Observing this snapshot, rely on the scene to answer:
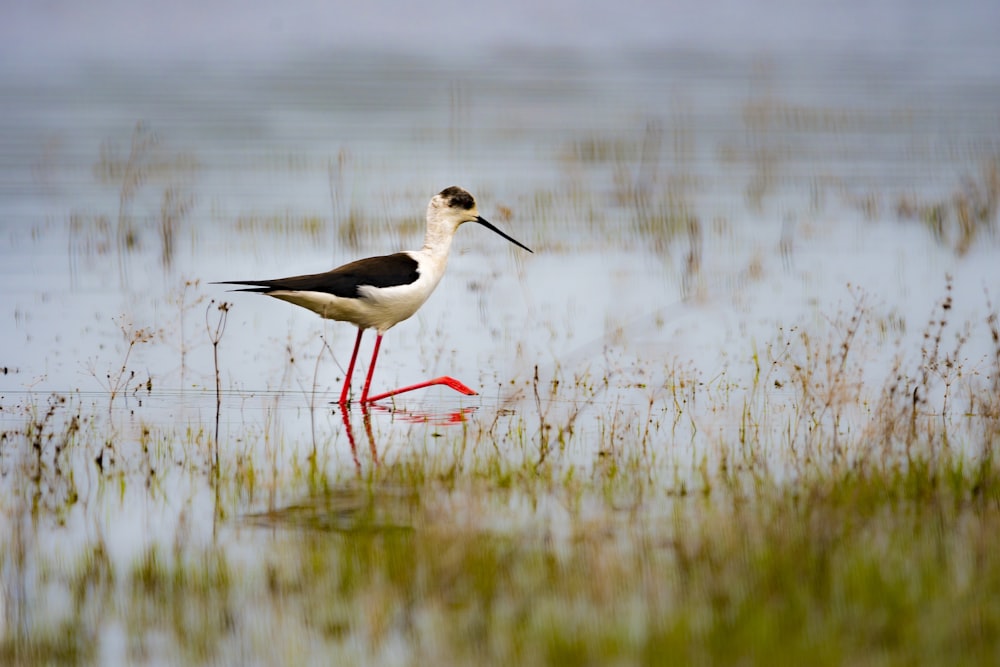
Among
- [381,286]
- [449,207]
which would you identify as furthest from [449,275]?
[381,286]

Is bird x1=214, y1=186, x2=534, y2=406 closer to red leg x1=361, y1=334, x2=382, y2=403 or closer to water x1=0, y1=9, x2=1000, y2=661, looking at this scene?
red leg x1=361, y1=334, x2=382, y2=403

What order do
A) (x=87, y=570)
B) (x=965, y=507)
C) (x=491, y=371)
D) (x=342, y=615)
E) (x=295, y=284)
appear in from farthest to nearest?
(x=491, y=371)
(x=295, y=284)
(x=965, y=507)
(x=87, y=570)
(x=342, y=615)

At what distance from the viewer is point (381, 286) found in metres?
8.47

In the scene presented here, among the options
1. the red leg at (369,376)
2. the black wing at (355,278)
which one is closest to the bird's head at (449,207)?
the black wing at (355,278)

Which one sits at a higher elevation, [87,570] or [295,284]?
[295,284]

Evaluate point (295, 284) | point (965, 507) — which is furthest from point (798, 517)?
point (295, 284)

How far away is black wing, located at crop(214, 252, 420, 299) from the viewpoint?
824 cm

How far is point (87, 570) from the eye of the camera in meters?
5.14

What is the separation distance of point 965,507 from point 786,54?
24.6 m

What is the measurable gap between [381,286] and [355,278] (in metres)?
0.15

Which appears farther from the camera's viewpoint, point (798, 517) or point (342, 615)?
point (798, 517)

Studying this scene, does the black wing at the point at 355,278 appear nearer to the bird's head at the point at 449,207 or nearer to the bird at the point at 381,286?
the bird at the point at 381,286

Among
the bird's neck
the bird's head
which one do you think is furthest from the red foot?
the bird's head

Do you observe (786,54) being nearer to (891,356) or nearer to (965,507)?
(891,356)
